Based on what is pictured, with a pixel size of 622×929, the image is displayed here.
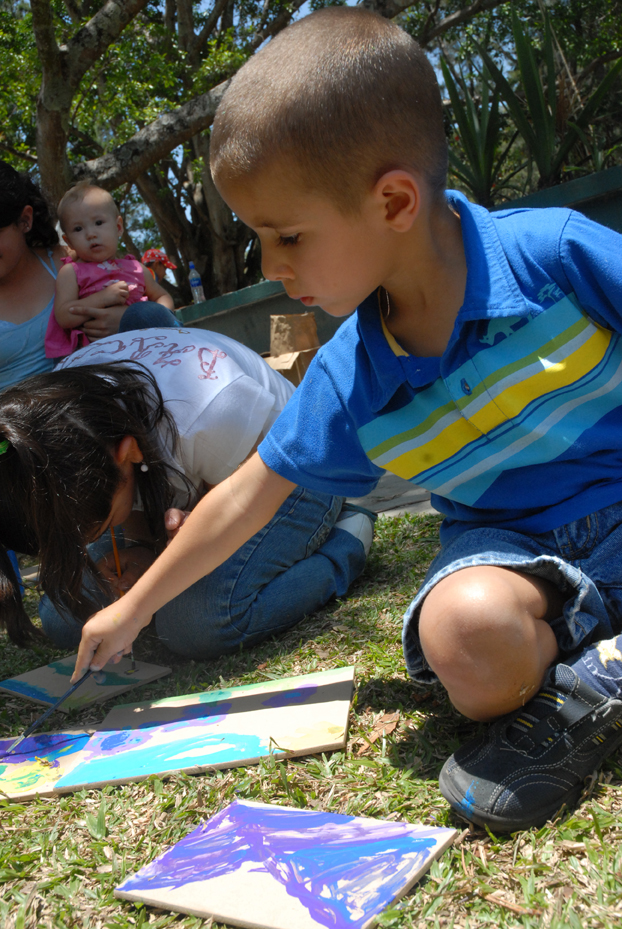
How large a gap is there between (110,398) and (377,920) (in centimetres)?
133

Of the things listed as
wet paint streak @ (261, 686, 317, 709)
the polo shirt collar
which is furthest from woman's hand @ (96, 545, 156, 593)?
the polo shirt collar

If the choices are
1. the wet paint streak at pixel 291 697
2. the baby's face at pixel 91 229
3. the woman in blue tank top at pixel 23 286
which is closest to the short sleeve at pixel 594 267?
the wet paint streak at pixel 291 697

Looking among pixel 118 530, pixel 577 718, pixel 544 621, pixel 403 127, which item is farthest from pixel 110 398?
pixel 577 718

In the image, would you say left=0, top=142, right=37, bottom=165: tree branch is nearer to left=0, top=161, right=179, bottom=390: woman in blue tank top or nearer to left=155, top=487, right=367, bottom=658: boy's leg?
left=0, top=161, right=179, bottom=390: woman in blue tank top

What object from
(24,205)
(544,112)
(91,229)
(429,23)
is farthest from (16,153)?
(24,205)

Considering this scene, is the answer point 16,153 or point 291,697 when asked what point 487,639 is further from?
point 16,153

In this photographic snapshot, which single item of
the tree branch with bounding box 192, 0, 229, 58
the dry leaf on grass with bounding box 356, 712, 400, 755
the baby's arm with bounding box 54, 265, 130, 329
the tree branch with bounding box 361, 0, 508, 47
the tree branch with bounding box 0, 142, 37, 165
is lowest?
the dry leaf on grass with bounding box 356, 712, 400, 755

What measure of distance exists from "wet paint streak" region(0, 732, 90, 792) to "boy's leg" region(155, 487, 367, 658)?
16.2 inches

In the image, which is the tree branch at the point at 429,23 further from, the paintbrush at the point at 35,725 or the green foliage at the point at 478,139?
the paintbrush at the point at 35,725

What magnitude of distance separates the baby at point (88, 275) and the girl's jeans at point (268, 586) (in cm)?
128

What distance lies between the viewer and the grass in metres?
0.98

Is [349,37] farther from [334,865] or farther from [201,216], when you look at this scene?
[201,216]

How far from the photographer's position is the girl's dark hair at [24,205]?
2.92 meters

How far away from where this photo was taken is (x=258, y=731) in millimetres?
1515
